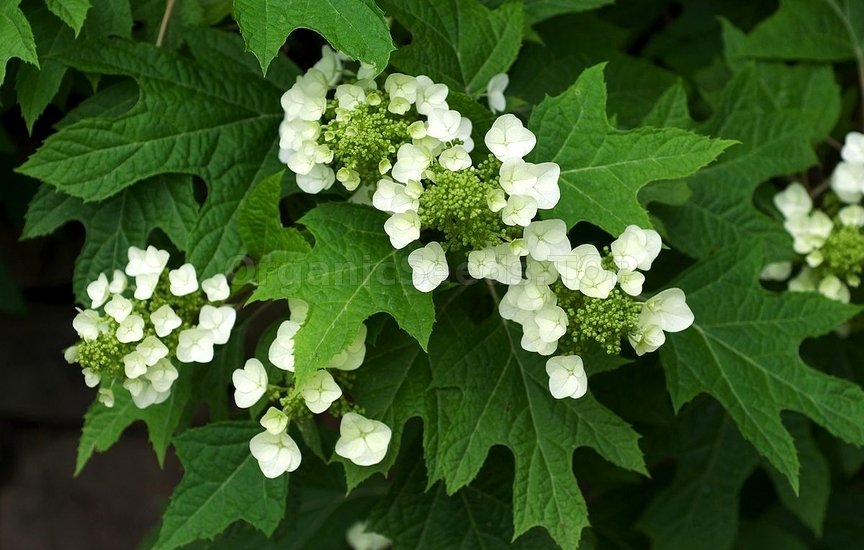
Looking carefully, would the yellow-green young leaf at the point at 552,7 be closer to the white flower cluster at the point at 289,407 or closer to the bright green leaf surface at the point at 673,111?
the bright green leaf surface at the point at 673,111

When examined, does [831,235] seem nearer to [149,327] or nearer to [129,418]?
[149,327]

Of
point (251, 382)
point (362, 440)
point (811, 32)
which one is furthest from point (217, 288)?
point (811, 32)

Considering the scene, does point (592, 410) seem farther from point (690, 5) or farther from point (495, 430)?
point (690, 5)

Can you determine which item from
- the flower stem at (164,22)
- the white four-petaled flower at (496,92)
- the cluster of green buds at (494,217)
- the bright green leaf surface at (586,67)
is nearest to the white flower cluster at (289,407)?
the cluster of green buds at (494,217)

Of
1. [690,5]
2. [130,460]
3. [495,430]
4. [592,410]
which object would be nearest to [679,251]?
[592,410]

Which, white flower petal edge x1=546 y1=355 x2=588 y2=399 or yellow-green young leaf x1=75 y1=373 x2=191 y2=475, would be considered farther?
yellow-green young leaf x1=75 y1=373 x2=191 y2=475

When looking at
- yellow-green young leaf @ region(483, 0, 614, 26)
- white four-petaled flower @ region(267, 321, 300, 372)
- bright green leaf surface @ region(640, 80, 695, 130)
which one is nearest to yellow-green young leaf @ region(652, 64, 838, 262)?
bright green leaf surface @ region(640, 80, 695, 130)

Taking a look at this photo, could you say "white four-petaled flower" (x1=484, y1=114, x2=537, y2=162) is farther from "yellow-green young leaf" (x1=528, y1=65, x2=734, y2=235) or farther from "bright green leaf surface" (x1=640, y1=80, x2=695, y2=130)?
"bright green leaf surface" (x1=640, y1=80, x2=695, y2=130)
